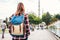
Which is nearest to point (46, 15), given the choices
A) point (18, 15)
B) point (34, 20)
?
point (34, 20)

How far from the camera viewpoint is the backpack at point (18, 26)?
7.51 metres

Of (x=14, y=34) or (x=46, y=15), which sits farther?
(x=46, y=15)

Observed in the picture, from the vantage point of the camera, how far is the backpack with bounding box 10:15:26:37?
751cm

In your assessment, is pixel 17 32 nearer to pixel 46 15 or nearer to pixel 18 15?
pixel 18 15

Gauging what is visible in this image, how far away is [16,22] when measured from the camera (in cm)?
756

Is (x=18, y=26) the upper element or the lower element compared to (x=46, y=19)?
upper

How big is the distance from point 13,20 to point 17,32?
0.38 metres

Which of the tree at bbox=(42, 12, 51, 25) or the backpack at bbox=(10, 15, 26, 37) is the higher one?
the backpack at bbox=(10, 15, 26, 37)

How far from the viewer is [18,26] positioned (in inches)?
300

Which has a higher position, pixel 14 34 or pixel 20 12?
pixel 20 12

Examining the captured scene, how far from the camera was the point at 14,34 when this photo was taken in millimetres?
7605

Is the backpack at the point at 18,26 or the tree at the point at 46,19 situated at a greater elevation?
the backpack at the point at 18,26

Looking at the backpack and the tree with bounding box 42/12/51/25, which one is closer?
the backpack

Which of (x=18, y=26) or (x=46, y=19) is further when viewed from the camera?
(x=46, y=19)
